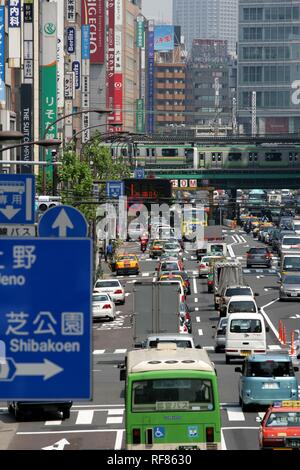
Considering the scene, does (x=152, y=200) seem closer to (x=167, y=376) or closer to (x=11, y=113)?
(x=11, y=113)

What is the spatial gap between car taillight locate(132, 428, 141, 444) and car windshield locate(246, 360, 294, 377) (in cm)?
1095

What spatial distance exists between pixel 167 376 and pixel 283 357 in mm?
10998

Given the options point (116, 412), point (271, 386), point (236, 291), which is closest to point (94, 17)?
point (236, 291)

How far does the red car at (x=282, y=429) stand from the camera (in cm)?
2692

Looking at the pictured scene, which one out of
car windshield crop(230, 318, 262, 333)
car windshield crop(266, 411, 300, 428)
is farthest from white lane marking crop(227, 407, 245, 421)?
car windshield crop(230, 318, 262, 333)

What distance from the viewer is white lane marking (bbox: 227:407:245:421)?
33.8 metres

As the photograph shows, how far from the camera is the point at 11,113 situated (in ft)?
275

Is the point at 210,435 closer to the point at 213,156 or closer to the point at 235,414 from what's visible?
the point at 235,414

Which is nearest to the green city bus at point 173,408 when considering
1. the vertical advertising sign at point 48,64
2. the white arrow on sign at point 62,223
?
the white arrow on sign at point 62,223

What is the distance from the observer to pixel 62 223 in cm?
1348

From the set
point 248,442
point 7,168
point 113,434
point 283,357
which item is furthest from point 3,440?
point 7,168

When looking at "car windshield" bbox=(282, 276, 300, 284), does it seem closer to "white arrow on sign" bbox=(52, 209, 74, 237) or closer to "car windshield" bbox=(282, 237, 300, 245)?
"car windshield" bbox=(282, 237, 300, 245)

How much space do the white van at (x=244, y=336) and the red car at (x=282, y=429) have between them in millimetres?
19102

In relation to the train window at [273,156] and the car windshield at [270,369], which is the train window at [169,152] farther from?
the car windshield at [270,369]
